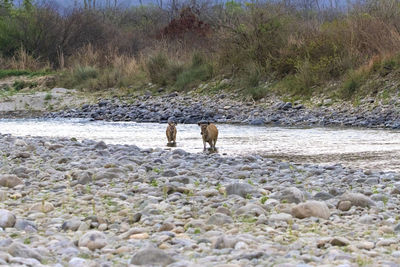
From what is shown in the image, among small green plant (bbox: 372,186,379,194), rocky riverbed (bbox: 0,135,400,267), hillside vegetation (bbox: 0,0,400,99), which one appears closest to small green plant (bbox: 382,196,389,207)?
rocky riverbed (bbox: 0,135,400,267)

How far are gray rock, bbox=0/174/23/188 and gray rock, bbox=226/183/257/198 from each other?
224 cm

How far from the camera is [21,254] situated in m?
3.86

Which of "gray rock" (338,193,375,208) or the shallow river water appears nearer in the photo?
"gray rock" (338,193,375,208)

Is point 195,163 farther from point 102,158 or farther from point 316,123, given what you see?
point 316,123

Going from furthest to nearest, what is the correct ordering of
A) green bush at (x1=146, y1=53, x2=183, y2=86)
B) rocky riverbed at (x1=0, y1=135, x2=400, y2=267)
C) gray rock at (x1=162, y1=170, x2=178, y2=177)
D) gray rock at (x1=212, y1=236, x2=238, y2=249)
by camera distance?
green bush at (x1=146, y1=53, x2=183, y2=86)
gray rock at (x1=162, y1=170, x2=178, y2=177)
gray rock at (x1=212, y1=236, x2=238, y2=249)
rocky riverbed at (x1=0, y1=135, x2=400, y2=267)

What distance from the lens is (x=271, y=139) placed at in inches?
517

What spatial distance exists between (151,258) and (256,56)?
18742mm

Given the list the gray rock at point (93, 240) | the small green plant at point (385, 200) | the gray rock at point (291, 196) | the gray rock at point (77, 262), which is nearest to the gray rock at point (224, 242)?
the gray rock at point (93, 240)

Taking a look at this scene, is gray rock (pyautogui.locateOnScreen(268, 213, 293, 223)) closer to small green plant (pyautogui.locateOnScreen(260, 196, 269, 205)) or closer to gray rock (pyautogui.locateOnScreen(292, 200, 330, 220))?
gray rock (pyautogui.locateOnScreen(292, 200, 330, 220))

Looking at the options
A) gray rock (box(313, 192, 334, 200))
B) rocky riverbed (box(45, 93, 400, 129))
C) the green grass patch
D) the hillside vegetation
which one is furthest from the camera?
the green grass patch

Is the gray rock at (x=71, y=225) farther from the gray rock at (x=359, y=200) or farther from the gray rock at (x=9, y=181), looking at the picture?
the gray rock at (x=359, y=200)

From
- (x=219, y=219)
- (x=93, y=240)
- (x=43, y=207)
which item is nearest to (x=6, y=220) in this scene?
(x=43, y=207)

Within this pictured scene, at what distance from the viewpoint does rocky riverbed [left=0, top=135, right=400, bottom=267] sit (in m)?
3.96

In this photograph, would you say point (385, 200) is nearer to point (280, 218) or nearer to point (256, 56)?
point (280, 218)
